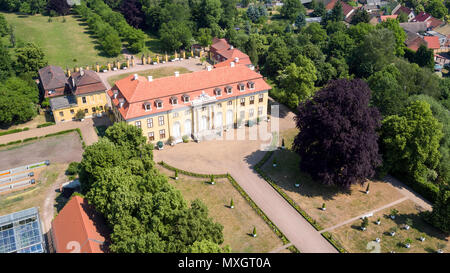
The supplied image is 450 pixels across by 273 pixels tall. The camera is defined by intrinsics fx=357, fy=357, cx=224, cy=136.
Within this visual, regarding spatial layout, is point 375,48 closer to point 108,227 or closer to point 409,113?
point 409,113

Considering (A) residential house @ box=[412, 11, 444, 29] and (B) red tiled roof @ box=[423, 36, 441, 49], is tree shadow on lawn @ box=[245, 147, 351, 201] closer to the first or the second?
(B) red tiled roof @ box=[423, 36, 441, 49]

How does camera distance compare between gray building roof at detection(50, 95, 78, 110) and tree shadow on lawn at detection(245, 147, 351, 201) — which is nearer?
tree shadow on lawn at detection(245, 147, 351, 201)

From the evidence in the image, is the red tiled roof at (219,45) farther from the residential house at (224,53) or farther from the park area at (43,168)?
the park area at (43,168)

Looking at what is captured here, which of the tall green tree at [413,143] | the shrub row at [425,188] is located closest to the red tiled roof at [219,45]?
the tall green tree at [413,143]

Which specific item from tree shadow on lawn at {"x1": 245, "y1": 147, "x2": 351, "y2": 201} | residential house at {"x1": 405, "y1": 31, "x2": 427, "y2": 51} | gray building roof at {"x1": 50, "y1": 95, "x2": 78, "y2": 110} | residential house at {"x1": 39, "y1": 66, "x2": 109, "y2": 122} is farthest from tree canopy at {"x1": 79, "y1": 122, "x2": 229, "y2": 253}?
residential house at {"x1": 405, "y1": 31, "x2": 427, "y2": 51}

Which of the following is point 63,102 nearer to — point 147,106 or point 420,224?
point 147,106

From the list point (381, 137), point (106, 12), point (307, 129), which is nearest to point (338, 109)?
point (307, 129)
